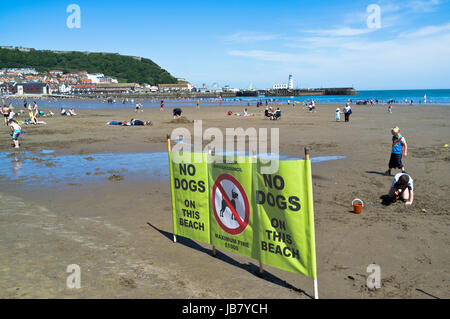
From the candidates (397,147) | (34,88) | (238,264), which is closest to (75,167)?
(238,264)

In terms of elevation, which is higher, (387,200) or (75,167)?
(75,167)

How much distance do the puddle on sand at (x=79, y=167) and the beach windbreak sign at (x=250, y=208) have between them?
6013 millimetres

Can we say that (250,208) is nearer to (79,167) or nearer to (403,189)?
(403,189)

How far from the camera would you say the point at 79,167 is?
45.4 feet

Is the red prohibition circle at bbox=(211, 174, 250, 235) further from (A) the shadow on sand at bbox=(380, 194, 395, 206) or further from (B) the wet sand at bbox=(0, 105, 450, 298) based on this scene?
(A) the shadow on sand at bbox=(380, 194, 395, 206)

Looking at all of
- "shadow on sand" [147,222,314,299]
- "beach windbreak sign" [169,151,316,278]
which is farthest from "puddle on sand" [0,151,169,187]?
"beach windbreak sign" [169,151,316,278]

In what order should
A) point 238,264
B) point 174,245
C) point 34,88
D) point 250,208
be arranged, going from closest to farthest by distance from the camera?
point 250,208
point 238,264
point 174,245
point 34,88

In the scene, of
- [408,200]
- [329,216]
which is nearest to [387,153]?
[408,200]

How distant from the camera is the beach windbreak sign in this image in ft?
14.9

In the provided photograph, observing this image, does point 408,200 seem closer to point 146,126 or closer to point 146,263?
point 146,263

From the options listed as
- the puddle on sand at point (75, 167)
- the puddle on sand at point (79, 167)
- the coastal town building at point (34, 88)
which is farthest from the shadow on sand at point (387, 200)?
the coastal town building at point (34, 88)

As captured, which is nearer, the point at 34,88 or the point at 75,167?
the point at 75,167

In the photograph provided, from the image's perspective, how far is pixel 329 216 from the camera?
26.5 feet

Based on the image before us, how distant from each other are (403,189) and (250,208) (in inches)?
220
